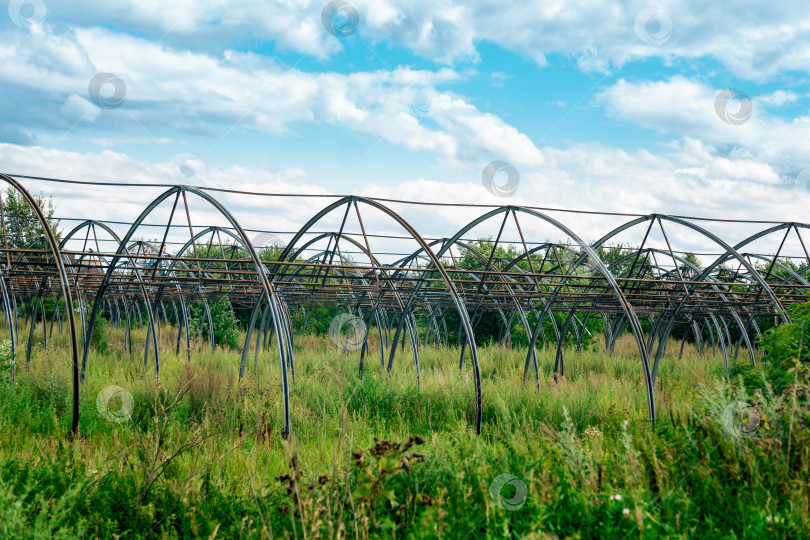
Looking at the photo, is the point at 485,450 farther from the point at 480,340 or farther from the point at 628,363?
the point at 480,340

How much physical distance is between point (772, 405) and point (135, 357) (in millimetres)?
16872

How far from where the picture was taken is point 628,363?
17.6m

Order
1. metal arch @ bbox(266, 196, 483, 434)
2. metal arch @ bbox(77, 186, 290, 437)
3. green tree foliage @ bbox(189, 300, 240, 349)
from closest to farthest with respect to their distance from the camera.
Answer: metal arch @ bbox(77, 186, 290, 437)
metal arch @ bbox(266, 196, 483, 434)
green tree foliage @ bbox(189, 300, 240, 349)

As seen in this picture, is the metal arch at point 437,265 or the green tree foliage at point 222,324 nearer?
the metal arch at point 437,265

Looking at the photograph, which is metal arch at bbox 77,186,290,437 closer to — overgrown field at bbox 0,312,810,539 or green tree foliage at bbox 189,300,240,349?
overgrown field at bbox 0,312,810,539

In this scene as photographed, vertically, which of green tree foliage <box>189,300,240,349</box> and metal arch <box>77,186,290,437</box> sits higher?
metal arch <box>77,186,290,437</box>

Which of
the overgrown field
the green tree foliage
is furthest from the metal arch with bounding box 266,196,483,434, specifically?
the green tree foliage

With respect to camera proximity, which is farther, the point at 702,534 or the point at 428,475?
the point at 428,475

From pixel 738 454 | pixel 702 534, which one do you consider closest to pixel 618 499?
pixel 702 534

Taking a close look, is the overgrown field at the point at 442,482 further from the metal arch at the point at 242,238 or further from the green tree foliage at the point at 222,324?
the green tree foliage at the point at 222,324

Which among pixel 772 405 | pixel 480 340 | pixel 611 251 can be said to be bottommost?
pixel 480 340

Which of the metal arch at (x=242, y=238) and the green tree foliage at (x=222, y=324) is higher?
the metal arch at (x=242, y=238)

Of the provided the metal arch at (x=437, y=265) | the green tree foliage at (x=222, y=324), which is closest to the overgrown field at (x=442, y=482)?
the metal arch at (x=437, y=265)

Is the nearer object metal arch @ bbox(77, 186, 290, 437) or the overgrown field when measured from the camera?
the overgrown field
